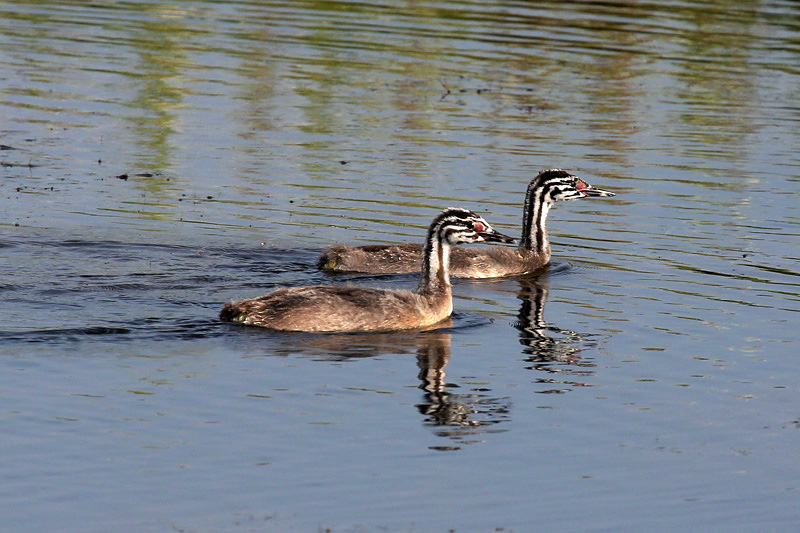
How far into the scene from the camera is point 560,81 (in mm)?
36344

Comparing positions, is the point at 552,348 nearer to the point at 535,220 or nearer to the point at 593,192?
the point at 535,220

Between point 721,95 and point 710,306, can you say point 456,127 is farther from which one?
point 710,306

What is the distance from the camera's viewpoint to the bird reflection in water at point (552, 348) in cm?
1405

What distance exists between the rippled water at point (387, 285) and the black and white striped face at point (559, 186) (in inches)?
29.7

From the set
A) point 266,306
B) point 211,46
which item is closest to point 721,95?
point 211,46

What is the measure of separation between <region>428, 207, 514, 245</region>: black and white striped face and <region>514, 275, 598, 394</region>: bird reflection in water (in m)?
1.09

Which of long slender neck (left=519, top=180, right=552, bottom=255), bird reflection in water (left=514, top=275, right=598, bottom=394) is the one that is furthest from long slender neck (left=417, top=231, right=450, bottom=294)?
long slender neck (left=519, top=180, right=552, bottom=255)

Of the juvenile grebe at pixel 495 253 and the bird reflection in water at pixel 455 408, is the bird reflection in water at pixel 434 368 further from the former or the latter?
the juvenile grebe at pixel 495 253

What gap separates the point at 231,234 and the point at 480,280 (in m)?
3.58

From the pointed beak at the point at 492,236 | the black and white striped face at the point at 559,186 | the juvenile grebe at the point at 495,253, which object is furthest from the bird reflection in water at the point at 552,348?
the black and white striped face at the point at 559,186

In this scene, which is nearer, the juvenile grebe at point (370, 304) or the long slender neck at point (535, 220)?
the juvenile grebe at point (370, 304)

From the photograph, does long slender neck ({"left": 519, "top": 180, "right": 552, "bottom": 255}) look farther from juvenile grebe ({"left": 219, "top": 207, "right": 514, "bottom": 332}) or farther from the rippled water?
juvenile grebe ({"left": 219, "top": 207, "right": 514, "bottom": 332})

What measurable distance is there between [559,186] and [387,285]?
11.6 ft

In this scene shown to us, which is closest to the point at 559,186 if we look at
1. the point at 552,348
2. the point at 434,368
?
the point at 552,348
